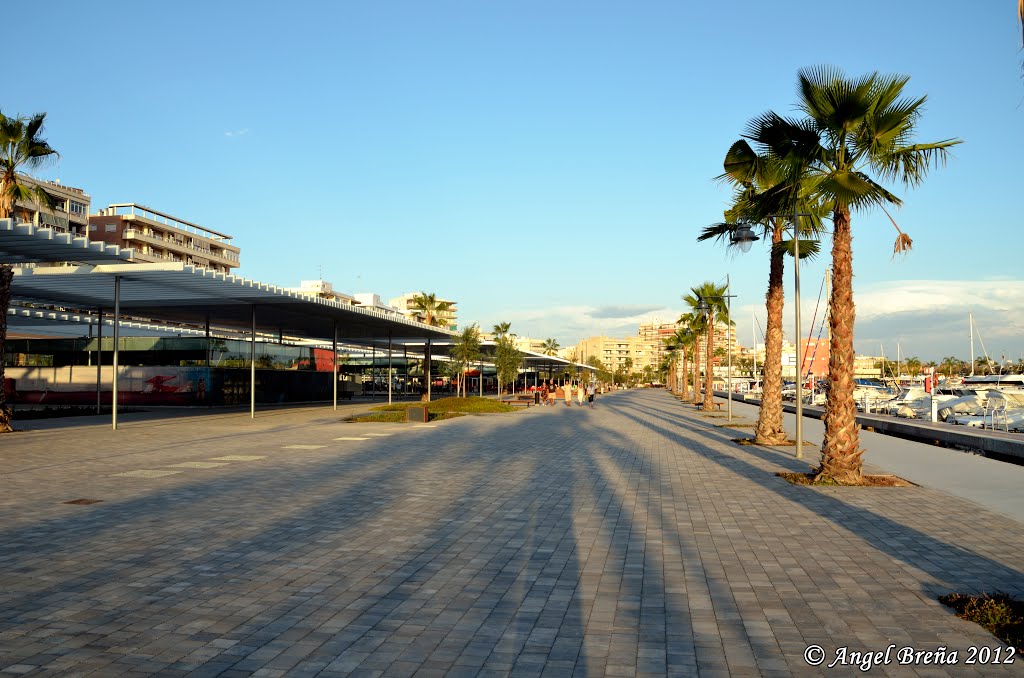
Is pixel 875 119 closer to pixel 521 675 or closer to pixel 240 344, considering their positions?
pixel 521 675

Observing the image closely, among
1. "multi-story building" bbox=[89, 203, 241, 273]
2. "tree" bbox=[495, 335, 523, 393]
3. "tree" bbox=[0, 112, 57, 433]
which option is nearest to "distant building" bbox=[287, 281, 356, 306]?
"multi-story building" bbox=[89, 203, 241, 273]

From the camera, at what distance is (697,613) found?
5422 millimetres

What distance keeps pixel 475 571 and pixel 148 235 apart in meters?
83.0

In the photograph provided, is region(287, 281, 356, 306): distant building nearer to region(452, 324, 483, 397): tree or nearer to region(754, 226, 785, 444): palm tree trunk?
region(452, 324, 483, 397): tree

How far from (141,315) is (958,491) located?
123 ft

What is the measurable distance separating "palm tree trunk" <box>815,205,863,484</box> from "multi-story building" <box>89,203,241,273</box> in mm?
71727

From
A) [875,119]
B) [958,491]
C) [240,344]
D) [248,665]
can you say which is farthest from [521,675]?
[240,344]

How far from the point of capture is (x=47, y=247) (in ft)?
58.5

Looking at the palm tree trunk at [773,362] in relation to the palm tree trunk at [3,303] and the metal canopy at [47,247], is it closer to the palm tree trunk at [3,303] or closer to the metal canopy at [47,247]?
the metal canopy at [47,247]

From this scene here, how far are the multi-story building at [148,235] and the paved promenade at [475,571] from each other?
69868 mm

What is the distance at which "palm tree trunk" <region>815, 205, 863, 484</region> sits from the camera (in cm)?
1235

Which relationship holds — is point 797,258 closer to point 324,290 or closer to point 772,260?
point 772,260

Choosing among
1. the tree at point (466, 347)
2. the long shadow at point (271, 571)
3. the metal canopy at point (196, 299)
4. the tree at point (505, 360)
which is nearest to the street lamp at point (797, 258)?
the long shadow at point (271, 571)

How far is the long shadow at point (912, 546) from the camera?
6.19 m
